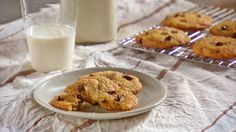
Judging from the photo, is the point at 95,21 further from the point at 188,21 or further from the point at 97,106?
the point at 97,106

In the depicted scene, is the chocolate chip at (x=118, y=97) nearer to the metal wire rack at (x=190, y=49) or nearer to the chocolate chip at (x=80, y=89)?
the chocolate chip at (x=80, y=89)

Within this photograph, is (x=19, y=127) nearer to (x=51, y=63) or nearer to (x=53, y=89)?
(x=53, y=89)

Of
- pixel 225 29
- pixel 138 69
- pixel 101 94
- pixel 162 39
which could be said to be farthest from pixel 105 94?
pixel 225 29

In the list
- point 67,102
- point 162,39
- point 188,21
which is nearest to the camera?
point 67,102

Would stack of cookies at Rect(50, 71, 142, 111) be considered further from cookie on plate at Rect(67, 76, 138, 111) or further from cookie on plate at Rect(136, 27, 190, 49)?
cookie on plate at Rect(136, 27, 190, 49)

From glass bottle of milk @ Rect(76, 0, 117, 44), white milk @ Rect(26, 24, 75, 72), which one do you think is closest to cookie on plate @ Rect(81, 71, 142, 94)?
white milk @ Rect(26, 24, 75, 72)

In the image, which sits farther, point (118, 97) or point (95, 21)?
point (95, 21)

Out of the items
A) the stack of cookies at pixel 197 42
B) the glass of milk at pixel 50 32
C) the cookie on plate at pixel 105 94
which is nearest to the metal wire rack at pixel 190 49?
the stack of cookies at pixel 197 42
